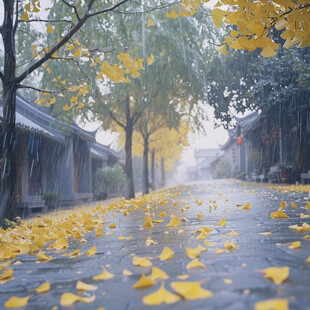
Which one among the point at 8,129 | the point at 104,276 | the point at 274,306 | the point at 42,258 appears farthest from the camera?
the point at 8,129

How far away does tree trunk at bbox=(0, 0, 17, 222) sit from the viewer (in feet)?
16.3

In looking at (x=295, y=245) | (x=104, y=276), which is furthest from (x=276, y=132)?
(x=104, y=276)

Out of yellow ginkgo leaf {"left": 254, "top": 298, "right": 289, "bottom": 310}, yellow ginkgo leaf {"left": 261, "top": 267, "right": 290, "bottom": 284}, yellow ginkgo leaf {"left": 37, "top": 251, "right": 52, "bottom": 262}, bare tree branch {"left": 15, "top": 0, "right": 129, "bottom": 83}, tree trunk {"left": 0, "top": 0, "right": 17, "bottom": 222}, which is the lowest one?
yellow ginkgo leaf {"left": 37, "top": 251, "right": 52, "bottom": 262}

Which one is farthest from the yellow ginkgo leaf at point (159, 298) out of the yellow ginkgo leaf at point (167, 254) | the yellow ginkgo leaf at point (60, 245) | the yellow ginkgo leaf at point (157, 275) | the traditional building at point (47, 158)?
the traditional building at point (47, 158)

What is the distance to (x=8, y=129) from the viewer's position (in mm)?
4977

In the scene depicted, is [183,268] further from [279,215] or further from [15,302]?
[279,215]

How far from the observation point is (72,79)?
9.51 meters

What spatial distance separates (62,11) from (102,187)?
15094 millimetres

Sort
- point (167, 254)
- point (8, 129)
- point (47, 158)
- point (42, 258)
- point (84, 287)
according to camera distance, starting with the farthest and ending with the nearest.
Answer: point (47, 158), point (8, 129), point (42, 258), point (167, 254), point (84, 287)

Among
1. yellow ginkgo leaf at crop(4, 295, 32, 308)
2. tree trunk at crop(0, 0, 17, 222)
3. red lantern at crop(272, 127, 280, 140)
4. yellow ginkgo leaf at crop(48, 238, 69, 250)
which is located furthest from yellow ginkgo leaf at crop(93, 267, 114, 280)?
red lantern at crop(272, 127, 280, 140)

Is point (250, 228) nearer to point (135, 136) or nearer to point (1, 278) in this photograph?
point (1, 278)

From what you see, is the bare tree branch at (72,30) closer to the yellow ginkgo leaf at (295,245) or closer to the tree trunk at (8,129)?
the tree trunk at (8,129)

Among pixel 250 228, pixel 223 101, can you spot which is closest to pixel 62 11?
pixel 250 228

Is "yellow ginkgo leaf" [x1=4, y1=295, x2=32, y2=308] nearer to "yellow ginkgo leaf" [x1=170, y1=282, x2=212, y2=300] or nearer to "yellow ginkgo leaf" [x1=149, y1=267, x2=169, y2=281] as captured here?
"yellow ginkgo leaf" [x1=149, y1=267, x2=169, y2=281]
